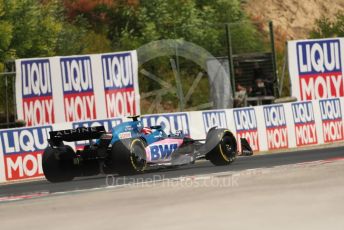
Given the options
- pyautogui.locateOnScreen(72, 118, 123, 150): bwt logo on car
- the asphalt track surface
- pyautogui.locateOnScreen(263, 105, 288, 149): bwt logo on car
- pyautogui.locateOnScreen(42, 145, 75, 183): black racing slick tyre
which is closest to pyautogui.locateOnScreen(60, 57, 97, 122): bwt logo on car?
pyautogui.locateOnScreen(72, 118, 123, 150): bwt logo on car

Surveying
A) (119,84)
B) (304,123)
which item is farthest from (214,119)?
(304,123)

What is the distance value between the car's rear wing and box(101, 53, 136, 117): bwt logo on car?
351 inches

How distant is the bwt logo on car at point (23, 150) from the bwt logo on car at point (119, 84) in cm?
476

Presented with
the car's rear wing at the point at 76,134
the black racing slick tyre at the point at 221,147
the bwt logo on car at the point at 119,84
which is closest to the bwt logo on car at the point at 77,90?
the bwt logo on car at the point at 119,84

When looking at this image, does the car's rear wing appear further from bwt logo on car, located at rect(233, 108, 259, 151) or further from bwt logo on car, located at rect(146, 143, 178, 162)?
bwt logo on car, located at rect(233, 108, 259, 151)

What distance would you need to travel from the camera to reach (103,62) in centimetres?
2827

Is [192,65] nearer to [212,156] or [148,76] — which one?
[148,76]

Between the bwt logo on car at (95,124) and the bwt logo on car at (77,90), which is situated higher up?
the bwt logo on car at (77,90)

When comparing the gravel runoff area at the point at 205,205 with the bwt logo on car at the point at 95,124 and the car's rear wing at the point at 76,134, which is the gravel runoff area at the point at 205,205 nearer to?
the car's rear wing at the point at 76,134

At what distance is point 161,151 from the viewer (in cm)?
1905

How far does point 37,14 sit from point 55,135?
27.2m

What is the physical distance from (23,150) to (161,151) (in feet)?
15.7

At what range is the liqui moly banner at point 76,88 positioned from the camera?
26.4 metres

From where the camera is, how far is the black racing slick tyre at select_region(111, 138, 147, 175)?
18.0 meters
